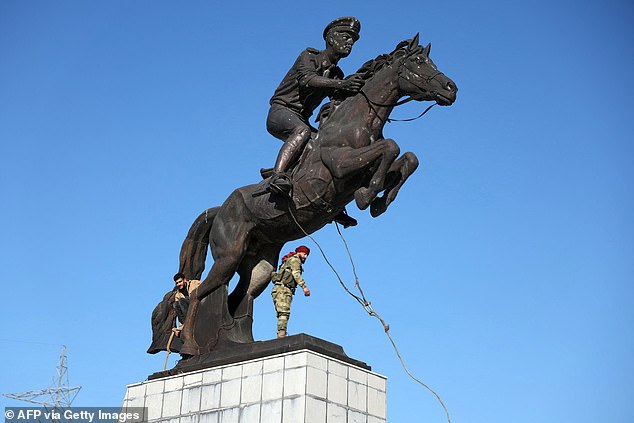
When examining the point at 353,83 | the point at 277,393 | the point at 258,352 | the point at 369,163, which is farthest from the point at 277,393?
Result: the point at 353,83

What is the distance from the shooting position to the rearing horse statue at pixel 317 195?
34.7 ft

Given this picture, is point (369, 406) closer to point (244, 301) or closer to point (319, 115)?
point (244, 301)

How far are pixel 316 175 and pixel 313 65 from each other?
154 cm

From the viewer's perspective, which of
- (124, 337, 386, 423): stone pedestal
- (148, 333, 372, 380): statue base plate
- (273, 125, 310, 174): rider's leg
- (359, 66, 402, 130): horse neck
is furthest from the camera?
(273, 125, 310, 174): rider's leg

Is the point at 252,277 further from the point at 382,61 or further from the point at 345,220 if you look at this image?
the point at 382,61

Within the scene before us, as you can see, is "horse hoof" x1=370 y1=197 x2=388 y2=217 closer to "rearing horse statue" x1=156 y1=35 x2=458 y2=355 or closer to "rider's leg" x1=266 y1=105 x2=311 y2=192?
"rearing horse statue" x1=156 y1=35 x2=458 y2=355

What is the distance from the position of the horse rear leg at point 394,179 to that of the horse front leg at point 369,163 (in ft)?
0.68

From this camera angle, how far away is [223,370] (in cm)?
1072

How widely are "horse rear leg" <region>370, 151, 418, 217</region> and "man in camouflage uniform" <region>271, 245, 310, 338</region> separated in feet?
3.61

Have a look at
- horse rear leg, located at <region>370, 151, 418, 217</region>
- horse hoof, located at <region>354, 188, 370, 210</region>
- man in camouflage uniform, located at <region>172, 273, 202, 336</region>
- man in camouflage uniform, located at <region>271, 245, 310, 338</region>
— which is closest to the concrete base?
man in camouflage uniform, located at <region>271, 245, 310, 338</region>

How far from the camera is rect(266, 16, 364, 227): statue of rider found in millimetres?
11133

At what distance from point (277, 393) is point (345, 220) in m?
2.56

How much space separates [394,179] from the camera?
35.2 feet

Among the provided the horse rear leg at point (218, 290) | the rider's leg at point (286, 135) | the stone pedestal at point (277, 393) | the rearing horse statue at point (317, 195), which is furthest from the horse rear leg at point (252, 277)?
the rider's leg at point (286, 135)
